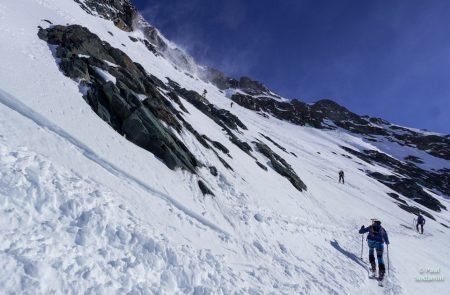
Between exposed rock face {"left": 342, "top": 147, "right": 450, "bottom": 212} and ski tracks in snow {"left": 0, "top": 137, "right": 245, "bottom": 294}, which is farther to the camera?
exposed rock face {"left": 342, "top": 147, "right": 450, "bottom": 212}

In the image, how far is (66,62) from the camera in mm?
18266

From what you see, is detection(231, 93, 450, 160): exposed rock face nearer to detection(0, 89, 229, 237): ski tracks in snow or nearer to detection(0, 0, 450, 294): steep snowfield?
detection(0, 0, 450, 294): steep snowfield

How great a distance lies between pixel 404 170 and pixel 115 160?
3821 inches

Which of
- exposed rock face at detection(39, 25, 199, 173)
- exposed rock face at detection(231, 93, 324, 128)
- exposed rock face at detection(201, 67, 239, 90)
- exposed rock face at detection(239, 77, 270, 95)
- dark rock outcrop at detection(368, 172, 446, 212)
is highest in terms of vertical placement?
exposed rock face at detection(239, 77, 270, 95)

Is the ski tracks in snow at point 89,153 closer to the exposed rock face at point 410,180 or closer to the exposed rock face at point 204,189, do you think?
the exposed rock face at point 204,189

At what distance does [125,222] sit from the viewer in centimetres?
920

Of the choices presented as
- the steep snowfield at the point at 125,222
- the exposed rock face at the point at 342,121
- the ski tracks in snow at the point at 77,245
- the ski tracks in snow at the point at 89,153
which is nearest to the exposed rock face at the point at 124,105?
the steep snowfield at the point at 125,222

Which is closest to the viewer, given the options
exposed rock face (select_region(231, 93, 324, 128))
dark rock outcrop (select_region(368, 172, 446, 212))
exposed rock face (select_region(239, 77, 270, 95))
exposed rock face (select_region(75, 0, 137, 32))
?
dark rock outcrop (select_region(368, 172, 446, 212))

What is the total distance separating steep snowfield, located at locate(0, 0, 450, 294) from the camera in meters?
7.13

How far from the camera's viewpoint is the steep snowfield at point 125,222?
23.4 feet

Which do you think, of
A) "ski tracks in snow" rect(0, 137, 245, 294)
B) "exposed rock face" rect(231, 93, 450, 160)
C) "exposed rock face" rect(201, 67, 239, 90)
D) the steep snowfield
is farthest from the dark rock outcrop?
"exposed rock face" rect(201, 67, 239, 90)

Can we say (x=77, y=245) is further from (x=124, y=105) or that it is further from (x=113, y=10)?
(x=113, y=10)

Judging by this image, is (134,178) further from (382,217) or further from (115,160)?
(382,217)

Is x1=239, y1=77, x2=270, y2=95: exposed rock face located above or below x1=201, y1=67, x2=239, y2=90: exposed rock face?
above
